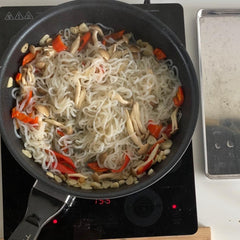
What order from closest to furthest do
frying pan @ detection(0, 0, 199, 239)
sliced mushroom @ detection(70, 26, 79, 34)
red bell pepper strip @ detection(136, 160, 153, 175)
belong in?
frying pan @ detection(0, 0, 199, 239) → red bell pepper strip @ detection(136, 160, 153, 175) → sliced mushroom @ detection(70, 26, 79, 34)

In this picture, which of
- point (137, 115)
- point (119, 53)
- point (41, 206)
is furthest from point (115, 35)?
point (41, 206)

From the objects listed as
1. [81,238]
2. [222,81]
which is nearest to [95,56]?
[222,81]

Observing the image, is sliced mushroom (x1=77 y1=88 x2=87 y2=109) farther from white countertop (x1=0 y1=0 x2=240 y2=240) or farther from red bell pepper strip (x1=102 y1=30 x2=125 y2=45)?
white countertop (x1=0 y1=0 x2=240 y2=240)

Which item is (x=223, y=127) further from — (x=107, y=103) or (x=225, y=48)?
(x=107, y=103)

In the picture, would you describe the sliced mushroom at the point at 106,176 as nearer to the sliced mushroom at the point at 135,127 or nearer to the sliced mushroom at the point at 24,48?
the sliced mushroom at the point at 135,127

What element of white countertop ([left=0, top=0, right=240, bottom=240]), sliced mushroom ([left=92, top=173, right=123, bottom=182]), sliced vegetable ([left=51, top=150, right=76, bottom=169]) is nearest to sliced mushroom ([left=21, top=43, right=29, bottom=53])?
sliced vegetable ([left=51, top=150, right=76, bottom=169])

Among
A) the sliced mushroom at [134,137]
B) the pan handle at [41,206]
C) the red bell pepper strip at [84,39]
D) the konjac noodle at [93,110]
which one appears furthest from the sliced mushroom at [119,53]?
the pan handle at [41,206]
